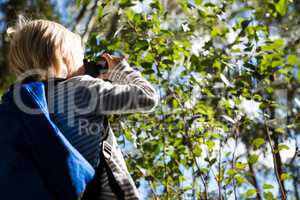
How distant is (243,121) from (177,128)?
0.43 m

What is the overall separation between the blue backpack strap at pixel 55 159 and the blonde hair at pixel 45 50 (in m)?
0.22

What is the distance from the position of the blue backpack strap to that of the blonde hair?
22 cm

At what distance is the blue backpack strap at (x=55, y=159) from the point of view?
1.58 metres

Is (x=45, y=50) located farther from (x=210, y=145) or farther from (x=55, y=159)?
(x=210, y=145)

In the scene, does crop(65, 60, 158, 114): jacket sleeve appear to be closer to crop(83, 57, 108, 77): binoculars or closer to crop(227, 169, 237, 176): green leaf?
crop(83, 57, 108, 77): binoculars

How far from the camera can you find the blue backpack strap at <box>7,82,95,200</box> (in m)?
1.58

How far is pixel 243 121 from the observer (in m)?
2.88

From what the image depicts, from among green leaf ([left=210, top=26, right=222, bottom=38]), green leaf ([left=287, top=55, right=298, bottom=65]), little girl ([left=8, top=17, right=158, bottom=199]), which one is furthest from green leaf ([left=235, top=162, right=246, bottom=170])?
little girl ([left=8, top=17, right=158, bottom=199])

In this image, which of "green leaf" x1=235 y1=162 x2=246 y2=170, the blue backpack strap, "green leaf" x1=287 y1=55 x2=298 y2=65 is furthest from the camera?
"green leaf" x1=235 y1=162 x2=246 y2=170

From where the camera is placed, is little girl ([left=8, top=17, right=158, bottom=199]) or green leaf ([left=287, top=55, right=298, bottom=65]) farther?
green leaf ([left=287, top=55, right=298, bottom=65])

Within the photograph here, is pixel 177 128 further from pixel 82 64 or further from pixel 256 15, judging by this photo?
pixel 82 64

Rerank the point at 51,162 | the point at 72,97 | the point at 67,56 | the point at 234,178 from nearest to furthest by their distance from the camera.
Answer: the point at 51,162 < the point at 72,97 < the point at 67,56 < the point at 234,178

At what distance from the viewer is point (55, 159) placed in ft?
5.24

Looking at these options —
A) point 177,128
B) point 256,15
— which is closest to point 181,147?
point 177,128
